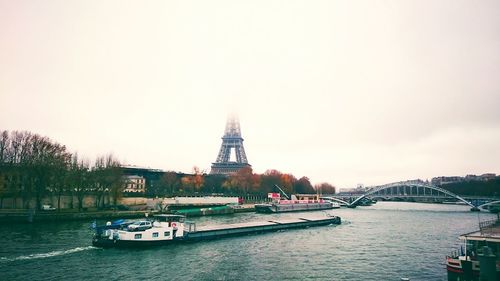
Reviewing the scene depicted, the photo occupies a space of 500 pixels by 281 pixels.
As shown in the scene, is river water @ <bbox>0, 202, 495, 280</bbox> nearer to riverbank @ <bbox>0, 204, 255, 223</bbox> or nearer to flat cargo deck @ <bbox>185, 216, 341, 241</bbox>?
flat cargo deck @ <bbox>185, 216, 341, 241</bbox>

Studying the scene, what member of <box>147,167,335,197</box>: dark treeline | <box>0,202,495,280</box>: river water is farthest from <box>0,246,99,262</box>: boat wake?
<box>147,167,335,197</box>: dark treeline

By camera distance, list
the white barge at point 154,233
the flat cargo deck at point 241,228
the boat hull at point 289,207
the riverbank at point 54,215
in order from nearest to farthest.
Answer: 1. the white barge at point 154,233
2. the flat cargo deck at point 241,228
3. the riverbank at point 54,215
4. the boat hull at point 289,207

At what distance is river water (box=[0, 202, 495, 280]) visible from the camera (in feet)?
83.4

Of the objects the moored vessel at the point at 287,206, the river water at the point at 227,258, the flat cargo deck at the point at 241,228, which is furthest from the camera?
the moored vessel at the point at 287,206

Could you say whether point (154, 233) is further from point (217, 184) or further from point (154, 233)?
point (217, 184)

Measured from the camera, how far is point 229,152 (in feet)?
561

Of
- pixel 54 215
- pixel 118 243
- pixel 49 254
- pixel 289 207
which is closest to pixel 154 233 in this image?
pixel 118 243

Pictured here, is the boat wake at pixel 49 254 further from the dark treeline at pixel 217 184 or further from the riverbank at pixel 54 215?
the dark treeline at pixel 217 184

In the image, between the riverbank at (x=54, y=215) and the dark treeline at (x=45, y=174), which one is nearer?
the riverbank at (x=54, y=215)

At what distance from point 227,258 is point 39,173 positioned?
39.7m

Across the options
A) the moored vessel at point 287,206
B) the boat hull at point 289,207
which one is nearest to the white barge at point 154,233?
the boat hull at point 289,207

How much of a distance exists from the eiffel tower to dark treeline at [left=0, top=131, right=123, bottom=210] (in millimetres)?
91977

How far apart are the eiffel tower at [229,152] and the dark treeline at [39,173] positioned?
92.0 meters

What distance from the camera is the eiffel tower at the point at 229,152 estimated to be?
15988 cm
